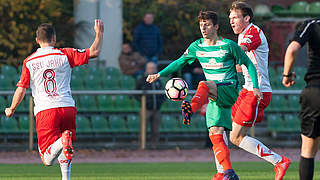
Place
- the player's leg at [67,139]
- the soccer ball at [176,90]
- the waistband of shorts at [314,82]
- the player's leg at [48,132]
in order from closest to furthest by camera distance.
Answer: the waistband of shorts at [314,82] < the player's leg at [67,139] < the player's leg at [48,132] < the soccer ball at [176,90]

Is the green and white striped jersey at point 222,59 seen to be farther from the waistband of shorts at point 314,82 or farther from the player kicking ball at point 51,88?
the waistband of shorts at point 314,82

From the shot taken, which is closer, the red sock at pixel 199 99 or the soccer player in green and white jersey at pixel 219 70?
the red sock at pixel 199 99

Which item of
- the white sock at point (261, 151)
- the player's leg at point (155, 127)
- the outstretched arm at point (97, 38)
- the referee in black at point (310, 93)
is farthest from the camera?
the player's leg at point (155, 127)

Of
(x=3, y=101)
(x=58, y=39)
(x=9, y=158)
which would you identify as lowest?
(x=9, y=158)

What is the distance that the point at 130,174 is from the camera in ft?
38.8

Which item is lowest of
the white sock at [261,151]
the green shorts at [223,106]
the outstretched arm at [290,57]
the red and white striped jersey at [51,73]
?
the white sock at [261,151]

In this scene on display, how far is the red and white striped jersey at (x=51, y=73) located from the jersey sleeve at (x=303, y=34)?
2.74m

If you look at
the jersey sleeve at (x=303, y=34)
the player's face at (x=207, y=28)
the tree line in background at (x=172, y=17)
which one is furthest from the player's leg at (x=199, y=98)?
the tree line in background at (x=172, y=17)

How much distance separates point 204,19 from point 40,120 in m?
2.24

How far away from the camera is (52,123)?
838cm

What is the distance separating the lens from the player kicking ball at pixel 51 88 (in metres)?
8.32

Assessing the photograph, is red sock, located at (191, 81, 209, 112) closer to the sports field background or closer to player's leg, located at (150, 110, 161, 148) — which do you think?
the sports field background

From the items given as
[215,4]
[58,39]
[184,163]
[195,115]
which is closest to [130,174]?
[184,163]

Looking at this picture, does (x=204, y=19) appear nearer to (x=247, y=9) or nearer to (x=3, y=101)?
(x=247, y=9)
